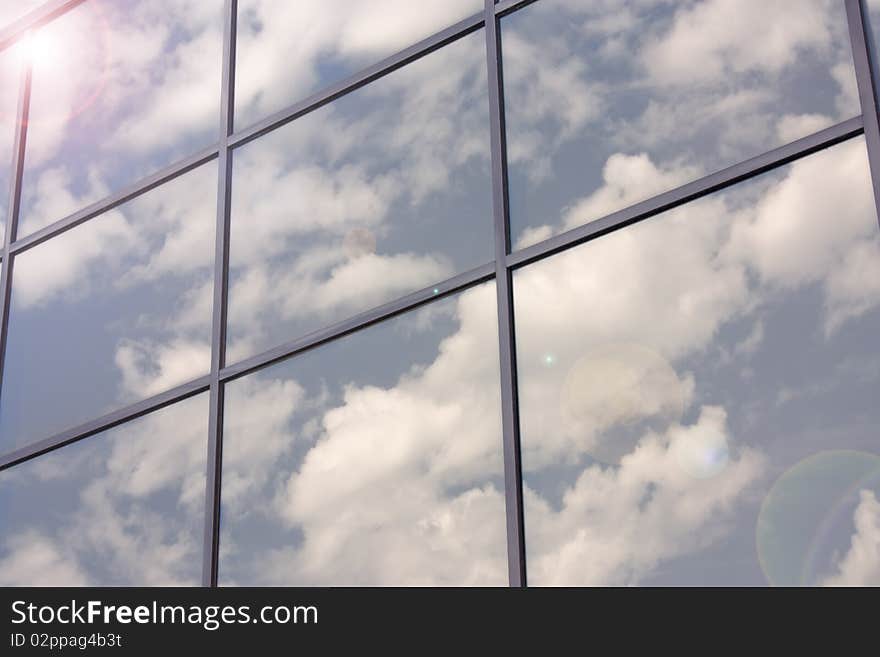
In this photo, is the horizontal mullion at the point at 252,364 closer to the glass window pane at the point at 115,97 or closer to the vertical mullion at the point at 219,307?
the vertical mullion at the point at 219,307

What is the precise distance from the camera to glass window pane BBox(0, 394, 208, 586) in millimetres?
7371

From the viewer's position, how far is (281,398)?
7.21m

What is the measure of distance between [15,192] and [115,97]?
4.06ft

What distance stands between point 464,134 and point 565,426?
1917mm

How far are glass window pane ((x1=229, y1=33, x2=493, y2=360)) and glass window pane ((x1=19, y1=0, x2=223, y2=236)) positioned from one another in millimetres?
1022

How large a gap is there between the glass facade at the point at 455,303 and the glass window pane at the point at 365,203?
0.02 m

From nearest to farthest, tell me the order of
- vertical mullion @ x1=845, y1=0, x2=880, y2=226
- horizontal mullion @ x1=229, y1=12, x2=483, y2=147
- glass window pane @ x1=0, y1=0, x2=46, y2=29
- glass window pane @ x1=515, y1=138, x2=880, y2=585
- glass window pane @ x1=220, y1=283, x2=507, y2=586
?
glass window pane @ x1=515, y1=138, x2=880, y2=585 < vertical mullion @ x1=845, y1=0, x2=880, y2=226 < glass window pane @ x1=220, y1=283, x2=507, y2=586 < horizontal mullion @ x1=229, y1=12, x2=483, y2=147 < glass window pane @ x1=0, y1=0, x2=46, y2=29


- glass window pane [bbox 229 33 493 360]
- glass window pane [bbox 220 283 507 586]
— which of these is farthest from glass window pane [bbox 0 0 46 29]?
glass window pane [bbox 220 283 507 586]

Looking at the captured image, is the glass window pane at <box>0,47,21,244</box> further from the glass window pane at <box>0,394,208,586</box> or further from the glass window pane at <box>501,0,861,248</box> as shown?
the glass window pane at <box>501,0,861,248</box>

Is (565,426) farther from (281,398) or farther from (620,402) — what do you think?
(281,398)

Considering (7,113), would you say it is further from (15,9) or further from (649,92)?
(649,92)

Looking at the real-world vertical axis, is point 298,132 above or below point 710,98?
above

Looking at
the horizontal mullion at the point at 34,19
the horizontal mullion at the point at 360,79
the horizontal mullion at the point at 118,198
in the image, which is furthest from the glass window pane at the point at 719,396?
the horizontal mullion at the point at 34,19

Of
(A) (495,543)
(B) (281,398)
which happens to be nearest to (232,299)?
(B) (281,398)
